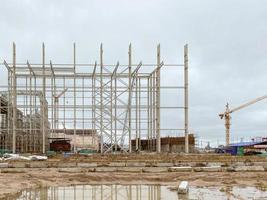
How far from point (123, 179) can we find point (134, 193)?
210 inches

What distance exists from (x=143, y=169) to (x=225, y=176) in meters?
5.00

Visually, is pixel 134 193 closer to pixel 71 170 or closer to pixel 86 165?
pixel 71 170

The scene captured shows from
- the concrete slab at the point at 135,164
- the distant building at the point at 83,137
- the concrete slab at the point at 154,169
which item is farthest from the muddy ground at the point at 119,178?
the distant building at the point at 83,137

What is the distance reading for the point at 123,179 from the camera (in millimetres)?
24125

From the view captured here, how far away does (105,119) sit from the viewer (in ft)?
154

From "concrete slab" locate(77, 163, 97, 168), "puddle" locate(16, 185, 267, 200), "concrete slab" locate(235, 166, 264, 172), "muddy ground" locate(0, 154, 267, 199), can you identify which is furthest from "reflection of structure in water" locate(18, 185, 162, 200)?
"concrete slab" locate(235, 166, 264, 172)

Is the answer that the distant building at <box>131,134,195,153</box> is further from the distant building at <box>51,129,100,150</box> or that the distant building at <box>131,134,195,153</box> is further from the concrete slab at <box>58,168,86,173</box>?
the concrete slab at <box>58,168,86,173</box>

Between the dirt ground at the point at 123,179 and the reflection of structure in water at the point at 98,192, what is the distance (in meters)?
1.19

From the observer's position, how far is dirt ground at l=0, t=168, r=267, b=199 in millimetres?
21875

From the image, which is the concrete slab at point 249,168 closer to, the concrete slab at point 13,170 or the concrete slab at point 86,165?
the concrete slab at point 86,165

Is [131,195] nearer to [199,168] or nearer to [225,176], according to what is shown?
[225,176]

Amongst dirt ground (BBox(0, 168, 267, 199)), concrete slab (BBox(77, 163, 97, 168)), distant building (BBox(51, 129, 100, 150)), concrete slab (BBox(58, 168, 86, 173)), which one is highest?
distant building (BBox(51, 129, 100, 150))

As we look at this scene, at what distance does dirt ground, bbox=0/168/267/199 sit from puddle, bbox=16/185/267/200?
1.30 m

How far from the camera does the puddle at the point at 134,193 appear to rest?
17375 mm
